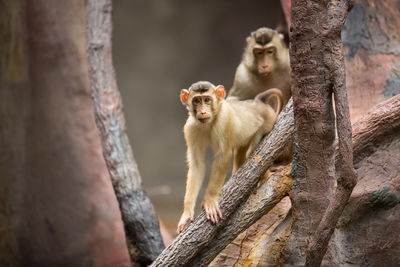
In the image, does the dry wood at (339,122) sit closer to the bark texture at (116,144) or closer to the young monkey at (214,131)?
the young monkey at (214,131)

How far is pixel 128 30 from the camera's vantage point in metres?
13.8

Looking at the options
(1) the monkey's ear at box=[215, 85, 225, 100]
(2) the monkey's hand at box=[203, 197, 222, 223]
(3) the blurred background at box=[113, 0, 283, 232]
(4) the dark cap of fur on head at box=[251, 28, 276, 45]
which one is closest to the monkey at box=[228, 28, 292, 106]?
(4) the dark cap of fur on head at box=[251, 28, 276, 45]

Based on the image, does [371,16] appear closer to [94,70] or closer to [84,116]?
[94,70]

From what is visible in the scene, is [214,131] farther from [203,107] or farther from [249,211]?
[249,211]

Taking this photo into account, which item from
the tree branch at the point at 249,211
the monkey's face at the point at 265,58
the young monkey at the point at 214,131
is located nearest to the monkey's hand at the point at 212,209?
the young monkey at the point at 214,131

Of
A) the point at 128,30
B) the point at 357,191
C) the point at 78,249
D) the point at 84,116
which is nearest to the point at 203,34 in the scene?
the point at 128,30

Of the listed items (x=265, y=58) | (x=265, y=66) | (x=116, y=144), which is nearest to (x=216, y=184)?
(x=265, y=66)

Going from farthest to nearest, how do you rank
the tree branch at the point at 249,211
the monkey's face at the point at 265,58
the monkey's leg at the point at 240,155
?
1. the monkey's face at the point at 265,58
2. the monkey's leg at the point at 240,155
3. the tree branch at the point at 249,211

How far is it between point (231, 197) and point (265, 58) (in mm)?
2108

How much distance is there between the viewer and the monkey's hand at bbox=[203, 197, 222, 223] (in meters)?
4.82

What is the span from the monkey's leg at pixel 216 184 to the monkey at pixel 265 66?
5.14ft

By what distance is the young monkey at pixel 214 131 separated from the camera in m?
4.91

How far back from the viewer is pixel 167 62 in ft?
44.9

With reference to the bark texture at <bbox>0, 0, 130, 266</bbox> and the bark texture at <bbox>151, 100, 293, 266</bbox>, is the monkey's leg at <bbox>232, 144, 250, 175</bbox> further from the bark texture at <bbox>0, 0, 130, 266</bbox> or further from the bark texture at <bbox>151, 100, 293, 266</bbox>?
the bark texture at <bbox>0, 0, 130, 266</bbox>
